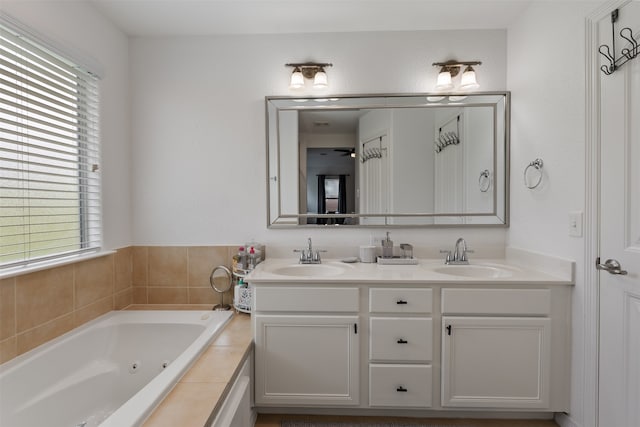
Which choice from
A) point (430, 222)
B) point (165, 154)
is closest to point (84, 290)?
point (165, 154)

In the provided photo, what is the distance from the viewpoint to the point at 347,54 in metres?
2.27

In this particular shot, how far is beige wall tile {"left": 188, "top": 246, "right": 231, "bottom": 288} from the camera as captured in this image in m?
2.32

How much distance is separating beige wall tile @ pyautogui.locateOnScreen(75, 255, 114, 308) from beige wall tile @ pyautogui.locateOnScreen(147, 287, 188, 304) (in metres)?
0.28

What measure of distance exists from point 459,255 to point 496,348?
24.8 inches

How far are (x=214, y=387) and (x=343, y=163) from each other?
156cm

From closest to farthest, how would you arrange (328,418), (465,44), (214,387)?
(214,387)
(328,418)
(465,44)

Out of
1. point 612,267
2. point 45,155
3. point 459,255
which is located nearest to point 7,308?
point 45,155

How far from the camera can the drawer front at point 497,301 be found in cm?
170

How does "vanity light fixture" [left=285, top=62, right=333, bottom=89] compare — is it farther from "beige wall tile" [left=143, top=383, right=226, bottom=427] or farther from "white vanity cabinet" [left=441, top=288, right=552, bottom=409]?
"beige wall tile" [left=143, top=383, right=226, bottom=427]

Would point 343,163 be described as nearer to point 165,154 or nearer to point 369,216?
point 369,216

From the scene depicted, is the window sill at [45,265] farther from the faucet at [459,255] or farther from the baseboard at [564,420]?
the baseboard at [564,420]

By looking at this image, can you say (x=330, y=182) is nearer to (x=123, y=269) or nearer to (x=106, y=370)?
(x=123, y=269)

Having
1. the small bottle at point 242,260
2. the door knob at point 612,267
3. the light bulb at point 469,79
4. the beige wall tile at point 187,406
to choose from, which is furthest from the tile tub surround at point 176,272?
the door knob at point 612,267

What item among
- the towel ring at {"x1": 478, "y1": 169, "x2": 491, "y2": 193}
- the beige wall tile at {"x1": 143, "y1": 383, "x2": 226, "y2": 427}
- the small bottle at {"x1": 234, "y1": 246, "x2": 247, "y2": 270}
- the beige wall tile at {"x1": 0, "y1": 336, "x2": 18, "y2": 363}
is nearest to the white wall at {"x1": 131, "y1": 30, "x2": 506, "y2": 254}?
the small bottle at {"x1": 234, "y1": 246, "x2": 247, "y2": 270}
